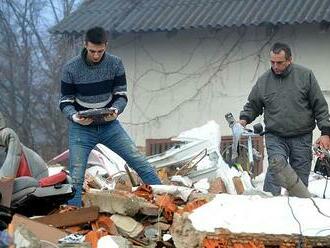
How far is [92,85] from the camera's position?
6840 millimetres

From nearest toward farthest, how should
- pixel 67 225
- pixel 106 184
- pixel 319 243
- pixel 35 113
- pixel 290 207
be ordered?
pixel 319 243 → pixel 290 207 → pixel 67 225 → pixel 106 184 → pixel 35 113

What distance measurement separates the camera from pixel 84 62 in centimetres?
688

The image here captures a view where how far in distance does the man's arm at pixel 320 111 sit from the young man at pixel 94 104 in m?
1.54

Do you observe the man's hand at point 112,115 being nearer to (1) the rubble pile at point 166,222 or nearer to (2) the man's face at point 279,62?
(1) the rubble pile at point 166,222

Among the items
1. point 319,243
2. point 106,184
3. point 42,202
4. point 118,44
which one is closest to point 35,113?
point 118,44

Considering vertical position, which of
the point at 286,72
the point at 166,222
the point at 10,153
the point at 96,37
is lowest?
the point at 166,222

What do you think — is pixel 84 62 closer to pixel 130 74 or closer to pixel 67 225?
pixel 67 225

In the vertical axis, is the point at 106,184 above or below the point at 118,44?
below

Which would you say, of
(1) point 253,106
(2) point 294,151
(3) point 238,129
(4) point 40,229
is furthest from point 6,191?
(2) point 294,151

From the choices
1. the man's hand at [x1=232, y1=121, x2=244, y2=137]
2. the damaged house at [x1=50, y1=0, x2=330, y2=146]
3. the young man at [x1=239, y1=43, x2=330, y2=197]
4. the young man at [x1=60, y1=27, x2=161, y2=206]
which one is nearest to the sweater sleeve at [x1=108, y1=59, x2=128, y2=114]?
the young man at [x1=60, y1=27, x2=161, y2=206]

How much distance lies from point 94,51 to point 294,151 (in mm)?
2031

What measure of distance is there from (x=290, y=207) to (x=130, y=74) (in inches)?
273

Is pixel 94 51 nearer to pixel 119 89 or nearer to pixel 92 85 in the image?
pixel 92 85

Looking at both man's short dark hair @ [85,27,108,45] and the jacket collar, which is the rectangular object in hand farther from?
the jacket collar
